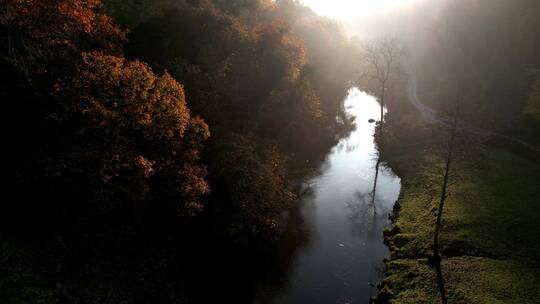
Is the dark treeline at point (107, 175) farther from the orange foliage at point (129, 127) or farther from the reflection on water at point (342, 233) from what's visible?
the reflection on water at point (342, 233)

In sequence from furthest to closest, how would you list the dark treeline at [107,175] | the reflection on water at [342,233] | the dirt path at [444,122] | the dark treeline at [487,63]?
1. the dark treeline at [487,63]
2. the dirt path at [444,122]
3. the reflection on water at [342,233]
4. the dark treeline at [107,175]

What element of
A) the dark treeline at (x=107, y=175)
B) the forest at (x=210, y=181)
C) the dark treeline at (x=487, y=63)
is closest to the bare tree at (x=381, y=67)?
the dark treeline at (x=487, y=63)

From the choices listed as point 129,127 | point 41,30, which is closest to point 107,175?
point 129,127

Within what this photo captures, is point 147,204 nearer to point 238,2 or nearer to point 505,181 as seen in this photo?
point 505,181

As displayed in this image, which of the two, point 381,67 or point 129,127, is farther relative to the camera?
point 381,67

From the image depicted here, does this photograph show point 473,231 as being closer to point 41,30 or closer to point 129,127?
point 129,127

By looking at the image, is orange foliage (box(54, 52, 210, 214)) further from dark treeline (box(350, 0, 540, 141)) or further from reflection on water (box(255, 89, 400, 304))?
dark treeline (box(350, 0, 540, 141))
